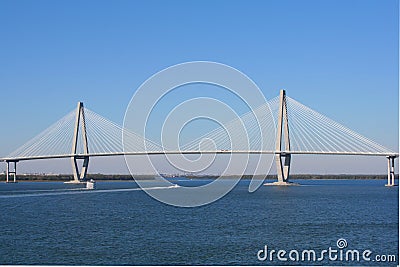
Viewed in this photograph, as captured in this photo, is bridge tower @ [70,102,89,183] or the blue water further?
bridge tower @ [70,102,89,183]

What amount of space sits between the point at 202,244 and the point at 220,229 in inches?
125

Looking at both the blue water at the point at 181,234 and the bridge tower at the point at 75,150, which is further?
the bridge tower at the point at 75,150

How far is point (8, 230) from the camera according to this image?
18906mm

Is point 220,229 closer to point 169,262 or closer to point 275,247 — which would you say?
point 275,247

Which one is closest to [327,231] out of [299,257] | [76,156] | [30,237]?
[299,257]

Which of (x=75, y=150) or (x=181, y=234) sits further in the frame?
(x=75, y=150)

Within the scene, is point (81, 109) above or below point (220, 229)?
above

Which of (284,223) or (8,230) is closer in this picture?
(8,230)

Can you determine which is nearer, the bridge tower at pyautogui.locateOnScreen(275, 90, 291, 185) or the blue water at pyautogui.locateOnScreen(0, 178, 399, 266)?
the blue water at pyautogui.locateOnScreen(0, 178, 399, 266)

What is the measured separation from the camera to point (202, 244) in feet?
51.3

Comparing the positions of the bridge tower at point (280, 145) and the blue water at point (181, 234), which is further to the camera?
the bridge tower at point (280, 145)

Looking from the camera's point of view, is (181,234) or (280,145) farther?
(280,145)

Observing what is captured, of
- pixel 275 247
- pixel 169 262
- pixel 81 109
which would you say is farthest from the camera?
pixel 81 109

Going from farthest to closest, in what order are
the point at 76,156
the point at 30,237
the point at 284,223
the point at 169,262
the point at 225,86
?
1. the point at 76,156
2. the point at 284,223
3. the point at 30,237
4. the point at 225,86
5. the point at 169,262
